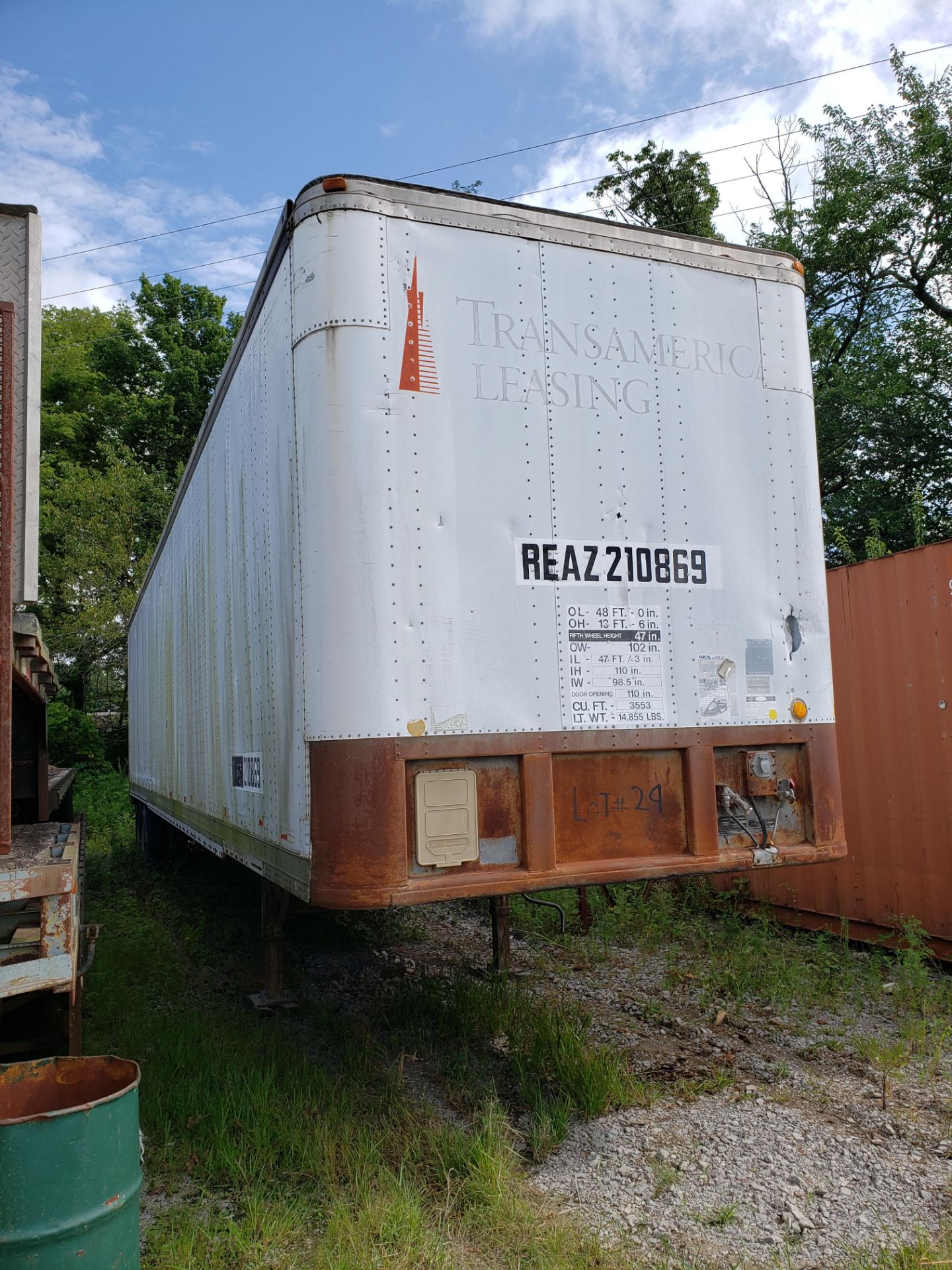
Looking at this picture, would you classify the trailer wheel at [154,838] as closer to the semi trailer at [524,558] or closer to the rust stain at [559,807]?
the semi trailer at [524,558]

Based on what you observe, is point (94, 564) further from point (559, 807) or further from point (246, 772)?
point (559, 807)

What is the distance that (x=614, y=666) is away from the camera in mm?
3875

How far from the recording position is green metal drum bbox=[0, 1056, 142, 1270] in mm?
2549

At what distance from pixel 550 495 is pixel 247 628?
1795 mm

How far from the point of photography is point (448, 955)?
6.96 metres

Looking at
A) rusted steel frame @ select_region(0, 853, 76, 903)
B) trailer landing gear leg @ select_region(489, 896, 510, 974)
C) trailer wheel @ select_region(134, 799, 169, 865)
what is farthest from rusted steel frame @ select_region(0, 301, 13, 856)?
trailer wheel @ select_region(134, 799, 169, 865)

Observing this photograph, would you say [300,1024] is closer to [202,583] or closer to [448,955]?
[448,955]

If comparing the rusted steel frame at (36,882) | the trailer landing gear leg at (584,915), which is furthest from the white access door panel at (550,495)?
the trailer landing gear leg at (584,915)

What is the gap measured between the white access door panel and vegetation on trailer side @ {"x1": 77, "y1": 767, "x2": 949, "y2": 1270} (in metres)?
1.64

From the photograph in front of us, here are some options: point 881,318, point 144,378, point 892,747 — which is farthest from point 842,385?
point 144,378

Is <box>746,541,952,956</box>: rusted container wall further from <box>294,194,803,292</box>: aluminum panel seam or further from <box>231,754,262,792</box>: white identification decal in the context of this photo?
<box>231,754,262,792</box>: white identification decal

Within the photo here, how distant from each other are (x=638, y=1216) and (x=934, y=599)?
4.38 meters

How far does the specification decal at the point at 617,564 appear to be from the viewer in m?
3.78

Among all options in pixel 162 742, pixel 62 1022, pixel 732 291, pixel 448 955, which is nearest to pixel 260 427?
pixel 732 291
